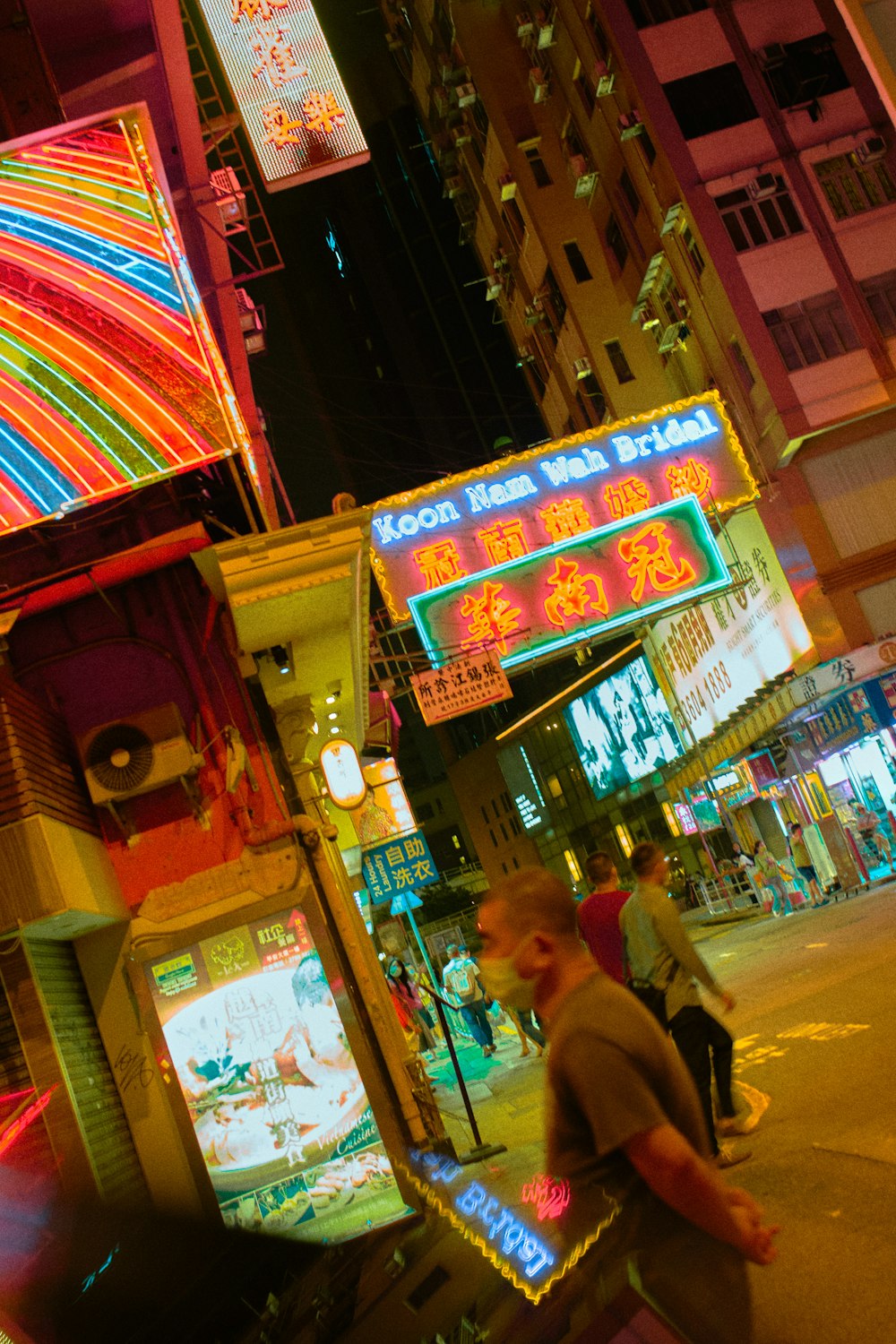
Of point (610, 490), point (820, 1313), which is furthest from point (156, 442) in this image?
point (610, 490)

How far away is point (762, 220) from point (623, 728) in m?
22.5

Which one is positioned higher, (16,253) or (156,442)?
(16,253)

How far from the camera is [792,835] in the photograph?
2364 cm

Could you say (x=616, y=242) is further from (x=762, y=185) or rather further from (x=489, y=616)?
(x=489, y=616)

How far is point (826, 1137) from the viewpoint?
5.75 meters

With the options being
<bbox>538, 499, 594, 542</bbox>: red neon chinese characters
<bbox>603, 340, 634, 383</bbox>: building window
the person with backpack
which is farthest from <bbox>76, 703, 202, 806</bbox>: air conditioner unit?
<bbox>603, 340, 634, 383</bbox>: building window

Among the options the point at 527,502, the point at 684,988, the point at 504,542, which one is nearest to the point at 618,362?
the point at 527,502

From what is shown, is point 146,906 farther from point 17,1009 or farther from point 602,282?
point 602,282

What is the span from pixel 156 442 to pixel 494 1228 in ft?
15.0

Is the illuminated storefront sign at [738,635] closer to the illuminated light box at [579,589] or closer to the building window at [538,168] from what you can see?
the illuminated light box at [579,589]

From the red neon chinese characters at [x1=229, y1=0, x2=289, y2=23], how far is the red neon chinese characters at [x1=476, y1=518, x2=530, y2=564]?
23.6 ft

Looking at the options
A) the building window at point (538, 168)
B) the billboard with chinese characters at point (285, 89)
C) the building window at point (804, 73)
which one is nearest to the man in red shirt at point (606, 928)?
the billboard with chinese characters at point (285, 89)

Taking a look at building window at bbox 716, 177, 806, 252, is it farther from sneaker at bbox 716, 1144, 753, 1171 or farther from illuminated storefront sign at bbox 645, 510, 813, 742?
sneaker at bbox 716, 1144, 753, 1171

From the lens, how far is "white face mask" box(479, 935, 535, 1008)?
2699mm
